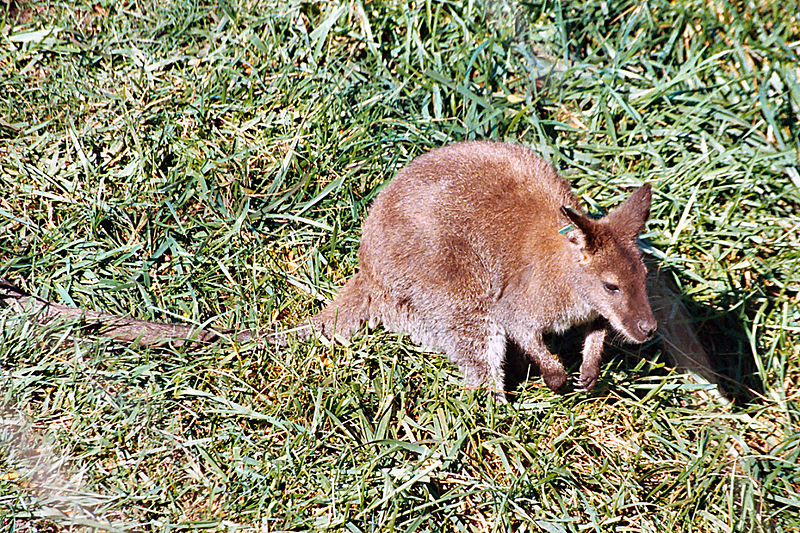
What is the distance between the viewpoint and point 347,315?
4.57m

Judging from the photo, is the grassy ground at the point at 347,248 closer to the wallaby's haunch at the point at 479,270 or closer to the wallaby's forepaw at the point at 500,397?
the wallaby's forepaw at the point at 500,397

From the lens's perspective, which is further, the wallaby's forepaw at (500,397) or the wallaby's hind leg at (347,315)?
the wallaby's hind leg at (347,315)

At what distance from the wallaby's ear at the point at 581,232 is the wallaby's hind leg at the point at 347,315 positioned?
1176 mm

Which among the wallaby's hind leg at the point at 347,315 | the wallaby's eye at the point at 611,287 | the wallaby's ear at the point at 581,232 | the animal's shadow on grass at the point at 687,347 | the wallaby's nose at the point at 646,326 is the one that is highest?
the wallaby's ear at the point at 581,232

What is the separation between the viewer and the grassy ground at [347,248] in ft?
12.9

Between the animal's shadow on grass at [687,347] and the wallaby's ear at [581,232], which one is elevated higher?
the wallaby's ear at [581,232]

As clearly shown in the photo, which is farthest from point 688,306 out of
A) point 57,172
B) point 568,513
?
point 57,172

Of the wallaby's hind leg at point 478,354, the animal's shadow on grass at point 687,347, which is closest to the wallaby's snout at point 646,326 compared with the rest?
the animal's shadow on grass at point 687,347

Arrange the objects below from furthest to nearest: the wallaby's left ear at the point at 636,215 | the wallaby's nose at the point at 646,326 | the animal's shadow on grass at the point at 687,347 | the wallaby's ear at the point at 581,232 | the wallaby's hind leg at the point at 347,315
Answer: the animal's shadow on grass at the point at 687,347
the wallaby's hind leg at the point at 347,315
the wallaby's left ear at the point at 636,215
the wallaby's nose at the point at 646,326
the wallaby's ear at the point at 581,232

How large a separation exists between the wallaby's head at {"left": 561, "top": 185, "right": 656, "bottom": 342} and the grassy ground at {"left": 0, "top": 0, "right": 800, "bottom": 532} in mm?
486

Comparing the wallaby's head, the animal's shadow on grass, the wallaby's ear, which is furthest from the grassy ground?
the wallaby's ear

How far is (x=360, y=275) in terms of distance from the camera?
464 cm

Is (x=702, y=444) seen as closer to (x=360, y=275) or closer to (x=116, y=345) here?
(x=360, y=275)

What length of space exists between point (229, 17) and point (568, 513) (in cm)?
383
